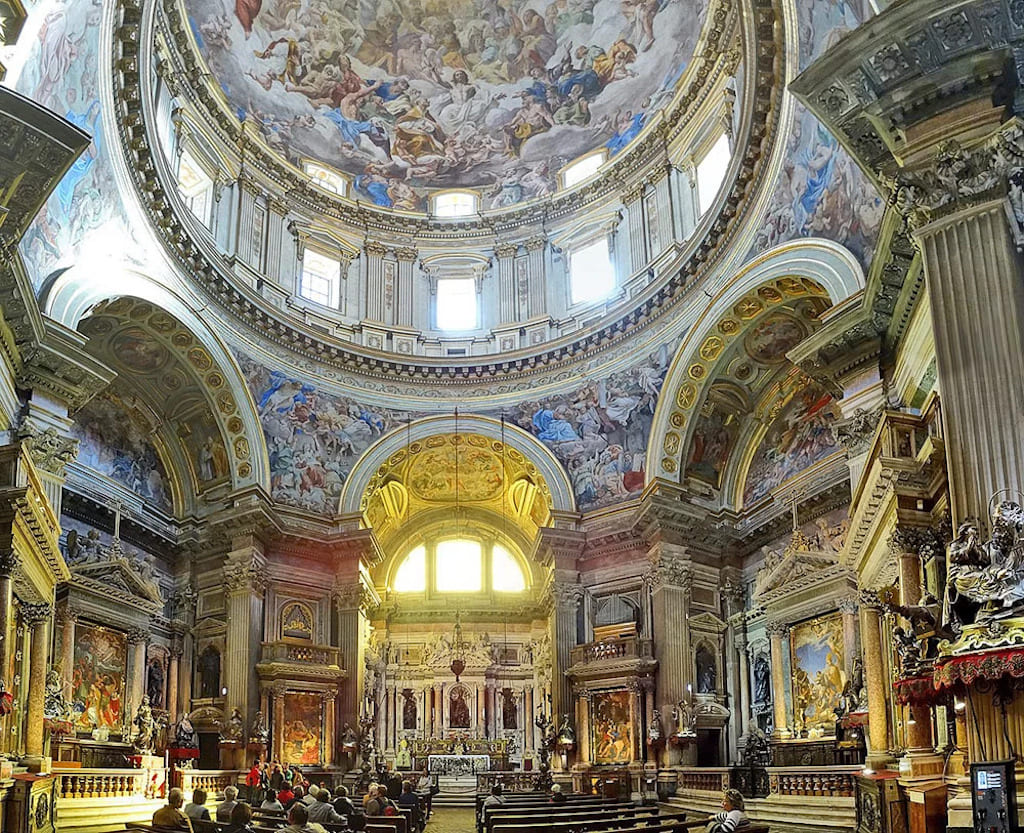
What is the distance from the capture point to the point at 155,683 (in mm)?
26328

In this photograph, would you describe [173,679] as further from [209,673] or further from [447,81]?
[447,81]

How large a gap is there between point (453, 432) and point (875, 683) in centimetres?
1758

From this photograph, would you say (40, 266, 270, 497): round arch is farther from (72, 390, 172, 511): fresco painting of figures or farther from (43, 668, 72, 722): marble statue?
(43, 668, 72, 722): marble statue

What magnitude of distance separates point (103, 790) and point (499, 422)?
52.2ft

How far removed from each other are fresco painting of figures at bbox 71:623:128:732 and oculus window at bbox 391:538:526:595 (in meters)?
12.7

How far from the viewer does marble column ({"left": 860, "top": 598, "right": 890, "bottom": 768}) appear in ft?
50.4

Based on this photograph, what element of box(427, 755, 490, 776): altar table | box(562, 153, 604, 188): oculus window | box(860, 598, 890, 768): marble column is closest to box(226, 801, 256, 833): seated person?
box(860, 598, 890, 768): marble column

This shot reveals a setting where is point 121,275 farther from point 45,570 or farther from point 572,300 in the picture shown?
point 572,300

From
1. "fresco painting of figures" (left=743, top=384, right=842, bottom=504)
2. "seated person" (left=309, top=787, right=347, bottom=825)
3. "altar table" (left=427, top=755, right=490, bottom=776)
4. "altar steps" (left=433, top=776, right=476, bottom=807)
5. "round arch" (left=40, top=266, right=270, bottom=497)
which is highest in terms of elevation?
"round arch" (left=40, top=266, right=270, bottom=497)

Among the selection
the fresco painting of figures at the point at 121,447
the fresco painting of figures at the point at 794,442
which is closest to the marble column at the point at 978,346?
the fresco painting of figures at the point at 794,442

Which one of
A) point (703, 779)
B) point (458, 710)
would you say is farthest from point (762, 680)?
point (458, 710)

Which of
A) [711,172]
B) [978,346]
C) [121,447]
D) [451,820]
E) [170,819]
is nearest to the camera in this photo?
[170,819]

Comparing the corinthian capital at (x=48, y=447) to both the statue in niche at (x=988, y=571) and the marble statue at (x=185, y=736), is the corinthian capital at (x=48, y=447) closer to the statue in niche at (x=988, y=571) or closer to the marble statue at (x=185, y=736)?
the marble statue at (x=185, y=736)

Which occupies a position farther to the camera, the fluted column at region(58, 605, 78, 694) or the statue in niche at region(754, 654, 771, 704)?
the statue in niche at region(754, 654, 771, 704)
